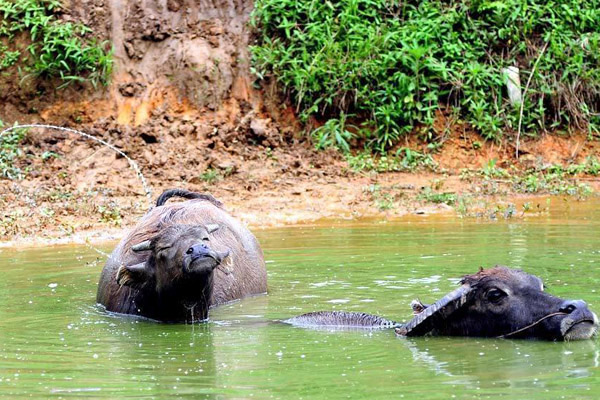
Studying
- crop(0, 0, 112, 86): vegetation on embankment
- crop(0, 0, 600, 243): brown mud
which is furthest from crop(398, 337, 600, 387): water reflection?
crop(0, 0, 112, 86): vegetation on embankment

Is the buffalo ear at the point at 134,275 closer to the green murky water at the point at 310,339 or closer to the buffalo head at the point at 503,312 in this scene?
the green murky water at the point at 310,339

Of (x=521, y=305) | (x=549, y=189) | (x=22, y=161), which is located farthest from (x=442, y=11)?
(x=521, y=305)

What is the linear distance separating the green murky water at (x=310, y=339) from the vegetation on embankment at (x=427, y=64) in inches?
182

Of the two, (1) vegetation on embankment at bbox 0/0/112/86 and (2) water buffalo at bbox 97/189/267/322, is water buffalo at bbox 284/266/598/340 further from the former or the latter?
(1) vegetation on embankment at bbox 0/0/112/86

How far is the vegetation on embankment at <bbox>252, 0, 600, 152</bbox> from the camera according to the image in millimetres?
15898

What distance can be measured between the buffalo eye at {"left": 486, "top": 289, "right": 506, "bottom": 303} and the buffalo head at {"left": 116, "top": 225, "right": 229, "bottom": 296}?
72.6 inches

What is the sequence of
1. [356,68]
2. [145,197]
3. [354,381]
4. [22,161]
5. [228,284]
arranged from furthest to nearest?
[356,68], [22,161], [145,197], [228,284], [354,381]

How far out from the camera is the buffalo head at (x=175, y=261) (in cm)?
719

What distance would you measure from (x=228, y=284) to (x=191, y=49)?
8321 millimetres

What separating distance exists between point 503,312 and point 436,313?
1.37 feet

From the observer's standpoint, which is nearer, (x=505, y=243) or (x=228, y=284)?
(x=228, y=284)

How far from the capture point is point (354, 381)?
554cm

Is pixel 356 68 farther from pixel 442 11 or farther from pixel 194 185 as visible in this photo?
pixel 194 185

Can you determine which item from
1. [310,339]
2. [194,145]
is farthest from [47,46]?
[310,339]
